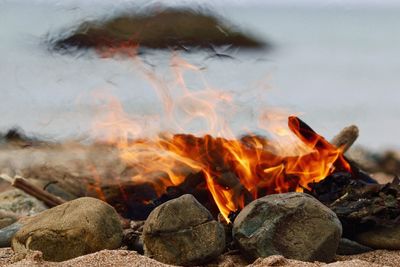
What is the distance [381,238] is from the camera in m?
3.67

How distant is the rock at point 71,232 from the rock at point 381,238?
1.55 meters

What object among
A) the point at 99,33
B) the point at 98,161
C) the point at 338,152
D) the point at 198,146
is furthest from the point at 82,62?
the point at 338,152

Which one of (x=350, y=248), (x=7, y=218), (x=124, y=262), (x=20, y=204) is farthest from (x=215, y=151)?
(x=20, y=204)

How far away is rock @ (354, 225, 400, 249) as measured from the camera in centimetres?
364

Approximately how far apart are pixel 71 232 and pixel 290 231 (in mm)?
1234

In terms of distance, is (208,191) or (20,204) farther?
(20,204)

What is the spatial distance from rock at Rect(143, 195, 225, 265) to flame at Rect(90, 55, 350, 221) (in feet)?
2.08

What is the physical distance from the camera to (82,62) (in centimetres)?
523

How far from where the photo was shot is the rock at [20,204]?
5087 mm

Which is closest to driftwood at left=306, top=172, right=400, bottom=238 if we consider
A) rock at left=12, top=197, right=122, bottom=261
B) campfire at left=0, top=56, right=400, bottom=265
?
campfire at left=0, top=56, right=400, bottom=265

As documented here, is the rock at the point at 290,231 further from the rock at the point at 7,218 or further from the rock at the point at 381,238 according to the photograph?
the rock at the point at 7,218

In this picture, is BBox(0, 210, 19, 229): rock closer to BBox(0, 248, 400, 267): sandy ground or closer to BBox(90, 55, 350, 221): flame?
BBox(90, 55, 350, 221): flame

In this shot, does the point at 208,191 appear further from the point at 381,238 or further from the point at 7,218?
the point at 7,218

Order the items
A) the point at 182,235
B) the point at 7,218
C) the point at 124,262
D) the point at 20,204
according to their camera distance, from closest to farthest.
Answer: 1. the point at 124,262
2. the point at 182,235
3. the point at 7,218
4. the point at 20,204
